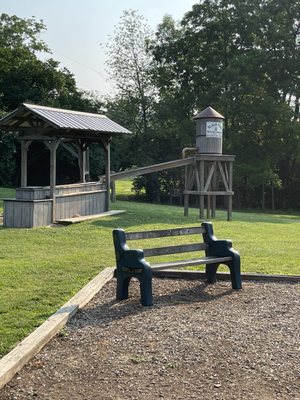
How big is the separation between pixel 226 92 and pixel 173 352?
31.4m

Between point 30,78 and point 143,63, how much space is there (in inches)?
466

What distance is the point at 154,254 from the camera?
684cm

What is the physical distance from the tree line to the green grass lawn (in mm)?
18633

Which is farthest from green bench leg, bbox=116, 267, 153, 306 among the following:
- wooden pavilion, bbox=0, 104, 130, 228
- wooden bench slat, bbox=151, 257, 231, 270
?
wooden pavilion, bbox=0, 104, 130, 228

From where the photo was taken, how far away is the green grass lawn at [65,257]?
588cm

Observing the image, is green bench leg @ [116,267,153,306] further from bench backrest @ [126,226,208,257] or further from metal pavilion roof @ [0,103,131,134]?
metal pavilion roof @ [0,103,131,134]

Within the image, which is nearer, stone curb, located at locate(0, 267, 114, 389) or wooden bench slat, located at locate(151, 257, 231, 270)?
stone curb, located at locate(0, 267, 114, 389)

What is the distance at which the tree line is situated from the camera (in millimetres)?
34125

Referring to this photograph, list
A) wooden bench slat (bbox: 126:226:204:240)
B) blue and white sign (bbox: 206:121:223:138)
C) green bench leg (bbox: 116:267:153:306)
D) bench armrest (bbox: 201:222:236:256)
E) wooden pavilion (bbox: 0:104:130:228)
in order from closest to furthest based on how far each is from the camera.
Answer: green bench leg (bbox: 116:267:153:306), wooden bench slat (bbox: 126:226:204:240), bench armrest (bbox: 201:222:236:256), wooden pavilion (bbox: 0:104:130:228), blue and white sign (bbox: 206:121:223:138)

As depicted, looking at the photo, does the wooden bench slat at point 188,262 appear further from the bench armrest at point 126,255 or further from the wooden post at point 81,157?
the wooden post at point 81,157

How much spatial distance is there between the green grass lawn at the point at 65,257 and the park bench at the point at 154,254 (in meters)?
0.77

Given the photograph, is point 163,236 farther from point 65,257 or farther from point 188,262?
point 65,257

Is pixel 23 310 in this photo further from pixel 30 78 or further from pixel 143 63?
pixel 143 63

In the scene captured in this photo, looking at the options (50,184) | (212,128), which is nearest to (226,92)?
(212,128)
